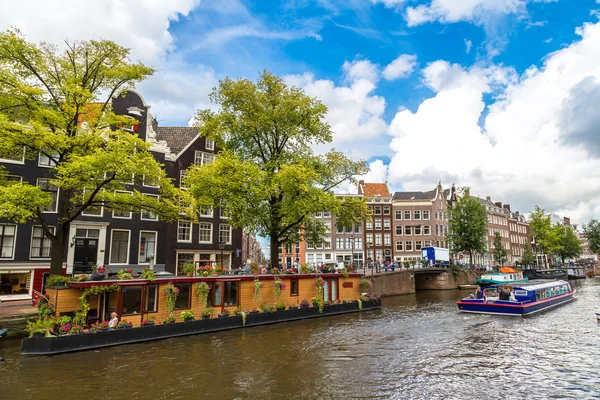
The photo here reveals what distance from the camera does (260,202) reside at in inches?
1217

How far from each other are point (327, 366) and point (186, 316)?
9.07 metres

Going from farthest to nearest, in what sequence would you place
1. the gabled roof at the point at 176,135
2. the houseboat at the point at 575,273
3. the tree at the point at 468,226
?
1. the houseboat at the point at 575,273
2. the tree at the point at 468,226
3. the gabled roof at the point at 176,135

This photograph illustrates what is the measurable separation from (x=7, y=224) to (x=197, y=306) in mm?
16716

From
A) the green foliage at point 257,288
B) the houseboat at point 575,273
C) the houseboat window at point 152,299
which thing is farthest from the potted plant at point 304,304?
the houseboat at point 575,273

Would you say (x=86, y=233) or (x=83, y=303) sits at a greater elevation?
(x=86, y=233)

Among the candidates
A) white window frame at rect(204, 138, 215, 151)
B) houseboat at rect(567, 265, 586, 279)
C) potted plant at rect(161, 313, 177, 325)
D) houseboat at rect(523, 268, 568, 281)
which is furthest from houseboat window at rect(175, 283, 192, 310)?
houseboat at rect(567, 265, 586, 279)

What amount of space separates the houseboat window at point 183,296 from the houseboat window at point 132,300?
2.11 metres

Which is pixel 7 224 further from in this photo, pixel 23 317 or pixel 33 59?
pixel 33 59

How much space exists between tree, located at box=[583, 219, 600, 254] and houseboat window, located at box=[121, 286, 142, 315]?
112600 millimetres

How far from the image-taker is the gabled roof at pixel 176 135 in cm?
4031

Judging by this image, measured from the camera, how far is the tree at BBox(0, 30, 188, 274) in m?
19.1

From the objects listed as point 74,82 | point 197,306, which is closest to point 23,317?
point 197,306

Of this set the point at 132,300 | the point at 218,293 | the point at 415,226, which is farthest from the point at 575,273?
the point at 132,300

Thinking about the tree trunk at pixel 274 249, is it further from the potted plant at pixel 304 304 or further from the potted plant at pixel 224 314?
the potted plant at pixel 224 314
